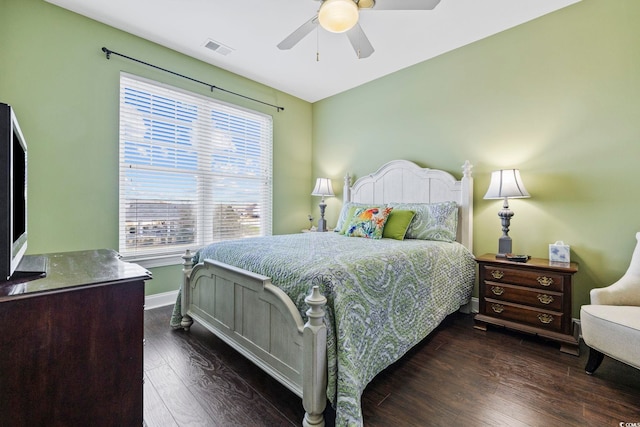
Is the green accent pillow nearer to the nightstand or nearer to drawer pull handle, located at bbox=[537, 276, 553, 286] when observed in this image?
the nightstand

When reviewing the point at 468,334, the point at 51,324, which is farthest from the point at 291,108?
the point at 51,324

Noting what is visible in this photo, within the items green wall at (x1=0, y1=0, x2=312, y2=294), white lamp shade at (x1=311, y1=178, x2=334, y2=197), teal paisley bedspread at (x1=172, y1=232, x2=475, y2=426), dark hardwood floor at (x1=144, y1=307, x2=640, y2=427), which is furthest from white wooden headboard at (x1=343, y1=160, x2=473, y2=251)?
green wall at (x1=0, y1=0, x2=312, y2=294)

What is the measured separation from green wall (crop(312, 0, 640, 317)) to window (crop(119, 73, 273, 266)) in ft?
6.95

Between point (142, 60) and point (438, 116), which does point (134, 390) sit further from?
point (438, 116)

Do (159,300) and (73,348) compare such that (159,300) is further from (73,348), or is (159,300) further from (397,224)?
(397,224)

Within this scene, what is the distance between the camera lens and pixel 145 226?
3.04 metres

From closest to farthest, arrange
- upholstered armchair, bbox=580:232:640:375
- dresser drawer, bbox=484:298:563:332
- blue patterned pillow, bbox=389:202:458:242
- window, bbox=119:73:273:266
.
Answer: upholstered armchair, bbox=580:232:640:375
dresser drawer, bbox=484:298:563:332
blue patterned pillow, bbox=389:202:458:242
window, bbox=119:73:273:266

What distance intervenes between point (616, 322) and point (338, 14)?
2.48 m

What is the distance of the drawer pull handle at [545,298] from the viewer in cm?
223

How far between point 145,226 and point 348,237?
2141 mm

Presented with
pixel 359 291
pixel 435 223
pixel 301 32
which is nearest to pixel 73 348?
pixel 359 291

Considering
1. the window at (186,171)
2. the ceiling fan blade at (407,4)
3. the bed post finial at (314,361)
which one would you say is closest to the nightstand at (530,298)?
the bed post finial at (314,361)

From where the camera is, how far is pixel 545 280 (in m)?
2.26

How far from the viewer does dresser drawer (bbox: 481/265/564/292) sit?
2.21 metres
